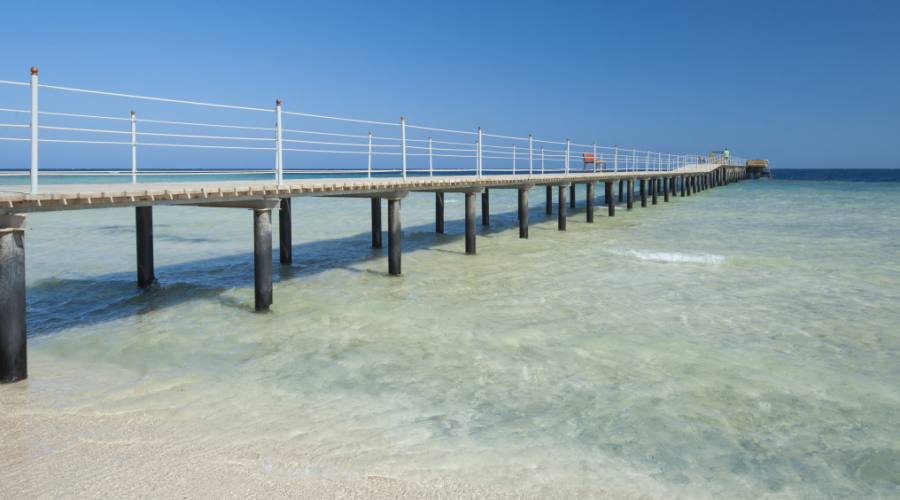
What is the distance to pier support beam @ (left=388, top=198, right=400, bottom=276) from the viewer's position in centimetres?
1173

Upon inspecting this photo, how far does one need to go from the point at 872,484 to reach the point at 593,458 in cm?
174

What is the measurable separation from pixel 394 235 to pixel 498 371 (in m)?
5.62

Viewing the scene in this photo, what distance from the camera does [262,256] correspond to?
29.0ft

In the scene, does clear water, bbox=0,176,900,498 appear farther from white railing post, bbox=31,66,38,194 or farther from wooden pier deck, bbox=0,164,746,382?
white railing post, bbox=31,66,38,194

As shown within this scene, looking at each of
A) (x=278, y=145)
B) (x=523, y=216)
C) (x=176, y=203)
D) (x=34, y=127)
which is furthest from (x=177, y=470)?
(x=523, y=216)

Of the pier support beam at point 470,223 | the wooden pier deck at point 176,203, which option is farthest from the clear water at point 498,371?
the pier support beam at point 470,223

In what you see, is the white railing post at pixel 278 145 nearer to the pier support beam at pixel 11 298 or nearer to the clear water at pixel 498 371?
the clear water at pixel 498 371

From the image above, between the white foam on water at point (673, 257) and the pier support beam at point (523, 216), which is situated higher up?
the pier support beam at point (523, 216)

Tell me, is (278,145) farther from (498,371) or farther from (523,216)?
(523,216)

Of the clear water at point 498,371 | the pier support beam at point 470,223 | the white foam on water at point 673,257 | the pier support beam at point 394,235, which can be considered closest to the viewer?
the clear water at point 498,371

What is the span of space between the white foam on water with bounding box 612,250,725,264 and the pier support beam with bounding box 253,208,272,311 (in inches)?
319

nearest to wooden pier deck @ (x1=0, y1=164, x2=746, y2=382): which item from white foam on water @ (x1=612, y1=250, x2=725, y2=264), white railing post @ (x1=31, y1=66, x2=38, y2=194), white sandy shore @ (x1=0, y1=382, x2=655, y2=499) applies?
white railing post @ (x1=31, y1=66, x2=38, y2=194)

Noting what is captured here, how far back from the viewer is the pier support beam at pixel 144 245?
415 inches

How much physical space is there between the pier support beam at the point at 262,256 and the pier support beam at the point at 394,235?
310 cm
